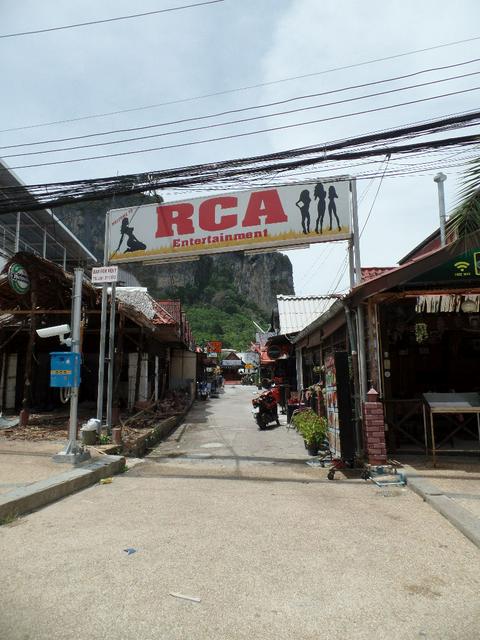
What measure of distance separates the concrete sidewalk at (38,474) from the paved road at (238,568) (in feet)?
0.69

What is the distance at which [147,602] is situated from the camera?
297cm

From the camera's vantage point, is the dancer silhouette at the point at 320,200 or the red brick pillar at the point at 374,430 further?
the dancer silhouette at the point at 320,200

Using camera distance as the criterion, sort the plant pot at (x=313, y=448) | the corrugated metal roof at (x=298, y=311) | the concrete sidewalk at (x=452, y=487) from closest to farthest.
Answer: the concrete sidewalk at (x=452, y=487) → the plant pot at (x=313, y=448) → the corrugated metal roof at (x=298, y=311)

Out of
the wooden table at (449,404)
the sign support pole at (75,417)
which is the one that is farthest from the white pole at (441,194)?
the sign support pole at (75,417)

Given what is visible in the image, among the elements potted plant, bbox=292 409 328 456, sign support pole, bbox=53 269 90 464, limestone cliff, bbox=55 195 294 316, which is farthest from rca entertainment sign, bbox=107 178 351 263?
limestone cliff, bbox=55 195 294 316

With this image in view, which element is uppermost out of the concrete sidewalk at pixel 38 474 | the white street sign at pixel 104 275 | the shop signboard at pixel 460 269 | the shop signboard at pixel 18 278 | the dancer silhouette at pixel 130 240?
the dancer silhouette at pixel 130 240

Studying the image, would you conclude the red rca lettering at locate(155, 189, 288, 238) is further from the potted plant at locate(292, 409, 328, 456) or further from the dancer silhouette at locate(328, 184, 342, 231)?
the potted plant at locate(292, 409, 328, 456)

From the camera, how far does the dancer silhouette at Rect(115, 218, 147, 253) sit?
1036cm

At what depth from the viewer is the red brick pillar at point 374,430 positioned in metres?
7.21

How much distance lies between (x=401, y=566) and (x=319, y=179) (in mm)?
7633

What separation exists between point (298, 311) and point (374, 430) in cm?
1181

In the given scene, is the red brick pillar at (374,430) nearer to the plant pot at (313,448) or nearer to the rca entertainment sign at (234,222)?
the plant pot at (313,448)

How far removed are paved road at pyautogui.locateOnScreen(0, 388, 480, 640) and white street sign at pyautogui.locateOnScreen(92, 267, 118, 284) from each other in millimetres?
4382

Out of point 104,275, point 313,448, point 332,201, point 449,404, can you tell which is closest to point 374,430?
point 449,404
